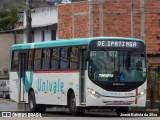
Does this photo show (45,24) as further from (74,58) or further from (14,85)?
(74,58)

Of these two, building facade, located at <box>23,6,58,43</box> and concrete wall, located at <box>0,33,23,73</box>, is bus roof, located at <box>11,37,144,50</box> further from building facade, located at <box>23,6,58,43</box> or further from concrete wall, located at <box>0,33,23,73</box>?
concrete wall, located at <box>0,33,23,73</box>

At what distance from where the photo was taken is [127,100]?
72.1 feet

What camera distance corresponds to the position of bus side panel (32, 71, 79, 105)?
23078mm

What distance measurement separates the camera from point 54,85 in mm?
24781

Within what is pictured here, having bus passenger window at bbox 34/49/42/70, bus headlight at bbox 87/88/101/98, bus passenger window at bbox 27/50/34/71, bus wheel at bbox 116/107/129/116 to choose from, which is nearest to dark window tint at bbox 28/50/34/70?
bus passenger window at bbox 27/50/34/71

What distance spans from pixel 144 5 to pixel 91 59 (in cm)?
1362

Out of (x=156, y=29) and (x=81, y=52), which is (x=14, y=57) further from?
(x=156, y=29)

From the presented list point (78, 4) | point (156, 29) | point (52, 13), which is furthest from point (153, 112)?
point (52, 13)

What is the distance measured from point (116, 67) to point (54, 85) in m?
3.90

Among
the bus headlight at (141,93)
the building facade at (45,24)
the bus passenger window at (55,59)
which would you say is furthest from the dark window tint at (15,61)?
the building facade at (45,24)

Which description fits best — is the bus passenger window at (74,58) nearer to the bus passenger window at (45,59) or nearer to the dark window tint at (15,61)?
the bus passenger window at (45,59)

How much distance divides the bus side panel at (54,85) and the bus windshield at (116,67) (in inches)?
44.5

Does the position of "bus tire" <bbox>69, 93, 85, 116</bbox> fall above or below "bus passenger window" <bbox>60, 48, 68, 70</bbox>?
below

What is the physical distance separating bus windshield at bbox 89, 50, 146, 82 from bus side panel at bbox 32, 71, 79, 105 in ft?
3.71
